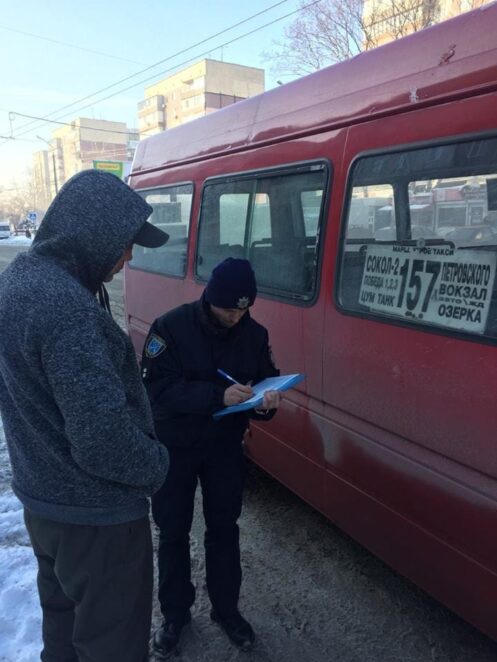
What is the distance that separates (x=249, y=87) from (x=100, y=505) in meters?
74.6

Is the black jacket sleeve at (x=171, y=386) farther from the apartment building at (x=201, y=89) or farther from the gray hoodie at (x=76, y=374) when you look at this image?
the apartment building at (x=201, y=89)

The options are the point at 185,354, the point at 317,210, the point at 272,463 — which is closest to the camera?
the point at 185,354

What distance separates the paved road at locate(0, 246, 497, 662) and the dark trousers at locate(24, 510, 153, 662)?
90 centimetres

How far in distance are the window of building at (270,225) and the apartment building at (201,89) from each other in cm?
6379

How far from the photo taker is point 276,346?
2.99m

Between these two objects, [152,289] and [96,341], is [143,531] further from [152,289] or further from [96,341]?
[152,289]

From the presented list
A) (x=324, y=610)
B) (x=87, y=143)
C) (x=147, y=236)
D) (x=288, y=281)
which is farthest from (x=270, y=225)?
(x=87, y=143)

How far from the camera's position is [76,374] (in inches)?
51.3

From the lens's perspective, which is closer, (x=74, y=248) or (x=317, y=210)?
(x=74, y=248)

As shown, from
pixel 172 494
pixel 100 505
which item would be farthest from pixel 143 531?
pixel 172 494

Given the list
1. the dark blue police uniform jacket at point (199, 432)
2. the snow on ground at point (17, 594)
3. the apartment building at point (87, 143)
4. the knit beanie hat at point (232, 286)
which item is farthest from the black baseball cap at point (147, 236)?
the apartment building at point (87, 143)

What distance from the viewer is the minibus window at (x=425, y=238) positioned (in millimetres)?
1911

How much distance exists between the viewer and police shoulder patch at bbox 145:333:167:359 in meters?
2.19

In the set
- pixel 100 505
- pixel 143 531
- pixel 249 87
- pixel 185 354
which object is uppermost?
pixel 249 87
